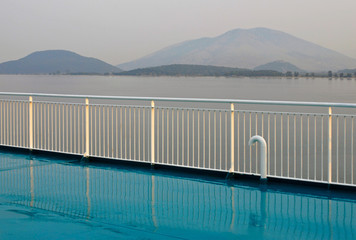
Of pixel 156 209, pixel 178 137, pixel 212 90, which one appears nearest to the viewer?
pixel 156 209

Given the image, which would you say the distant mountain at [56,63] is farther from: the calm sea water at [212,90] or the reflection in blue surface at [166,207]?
the reflection in blue surface at [166,207]

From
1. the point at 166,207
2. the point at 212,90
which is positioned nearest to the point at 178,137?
the point at 166,207

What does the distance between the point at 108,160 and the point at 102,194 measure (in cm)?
183

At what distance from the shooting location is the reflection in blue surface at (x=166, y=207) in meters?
4.21

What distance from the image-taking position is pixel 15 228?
4.25 meters

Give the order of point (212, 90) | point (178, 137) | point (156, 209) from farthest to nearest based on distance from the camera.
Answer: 1. point (212, 90)
2. point (178, 137)
3. point (156, 209)

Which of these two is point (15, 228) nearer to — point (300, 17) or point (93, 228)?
point (93, 228)

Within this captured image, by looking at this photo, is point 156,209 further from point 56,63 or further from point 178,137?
point 56,63

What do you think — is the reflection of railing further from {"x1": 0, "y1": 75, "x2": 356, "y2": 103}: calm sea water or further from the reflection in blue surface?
{"x1": 0, "y1": 75, "x2": 356, "y2": 103}: calm sea water

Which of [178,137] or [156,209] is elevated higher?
[178,137]

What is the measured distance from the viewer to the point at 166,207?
4949mm

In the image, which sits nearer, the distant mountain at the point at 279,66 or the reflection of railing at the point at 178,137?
the reflection of railing at the point at 178,137

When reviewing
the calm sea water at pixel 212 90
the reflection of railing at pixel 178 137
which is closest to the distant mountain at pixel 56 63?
the calm sea water at pixel 212 90

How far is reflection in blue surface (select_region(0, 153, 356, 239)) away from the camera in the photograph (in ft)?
13.8
